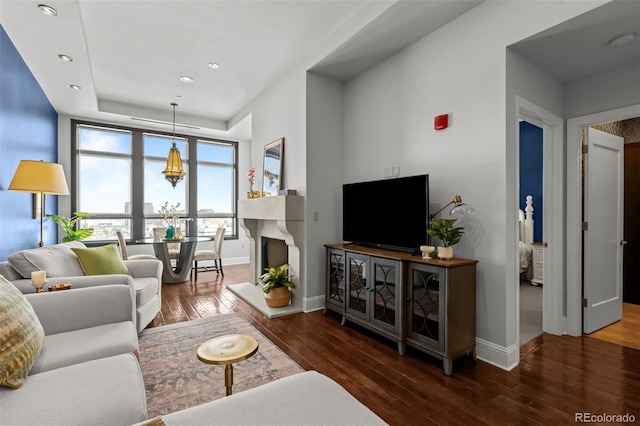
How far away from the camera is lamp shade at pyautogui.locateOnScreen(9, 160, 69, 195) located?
9.46 ft

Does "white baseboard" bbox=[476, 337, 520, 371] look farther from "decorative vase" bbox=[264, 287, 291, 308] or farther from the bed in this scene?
the bed

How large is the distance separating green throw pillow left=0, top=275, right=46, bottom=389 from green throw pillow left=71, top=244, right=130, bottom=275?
1.37 meters

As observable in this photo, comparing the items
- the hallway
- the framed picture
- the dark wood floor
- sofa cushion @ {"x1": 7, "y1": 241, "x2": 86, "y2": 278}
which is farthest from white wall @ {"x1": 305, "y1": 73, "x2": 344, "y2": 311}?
the hallway

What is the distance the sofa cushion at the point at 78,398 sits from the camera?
1.14 m

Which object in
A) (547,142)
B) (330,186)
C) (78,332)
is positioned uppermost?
(547,142)

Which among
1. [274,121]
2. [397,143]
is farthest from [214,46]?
[397,143]

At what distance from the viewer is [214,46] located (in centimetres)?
359

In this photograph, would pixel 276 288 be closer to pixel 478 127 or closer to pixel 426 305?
pixel 426 305

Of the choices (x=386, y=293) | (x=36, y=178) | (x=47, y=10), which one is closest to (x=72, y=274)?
(x=36, y=178)

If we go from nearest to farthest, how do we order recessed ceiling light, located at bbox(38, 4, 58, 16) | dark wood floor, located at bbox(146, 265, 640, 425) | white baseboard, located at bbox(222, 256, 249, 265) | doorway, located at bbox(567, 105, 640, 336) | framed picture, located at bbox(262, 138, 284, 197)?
1. dark wood floor, located at bbox(146, 265, 640, 425)
2. recessed ceiling light, located at bbox(38, 4, 58, 16)
3. doorway, located at bbox(567, 105, 640, 336)
4. framed picture, located at bbox(262, 138, 284, 197)
5. white baseboard, located at bbox(222, 256, 249, 265)

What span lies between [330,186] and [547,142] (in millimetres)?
2330

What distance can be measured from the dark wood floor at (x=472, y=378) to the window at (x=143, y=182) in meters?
3.48

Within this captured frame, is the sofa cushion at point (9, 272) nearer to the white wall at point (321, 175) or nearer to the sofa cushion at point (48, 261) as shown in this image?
the sofa cushion at point (48, 261)

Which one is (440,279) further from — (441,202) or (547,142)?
(547,142)
